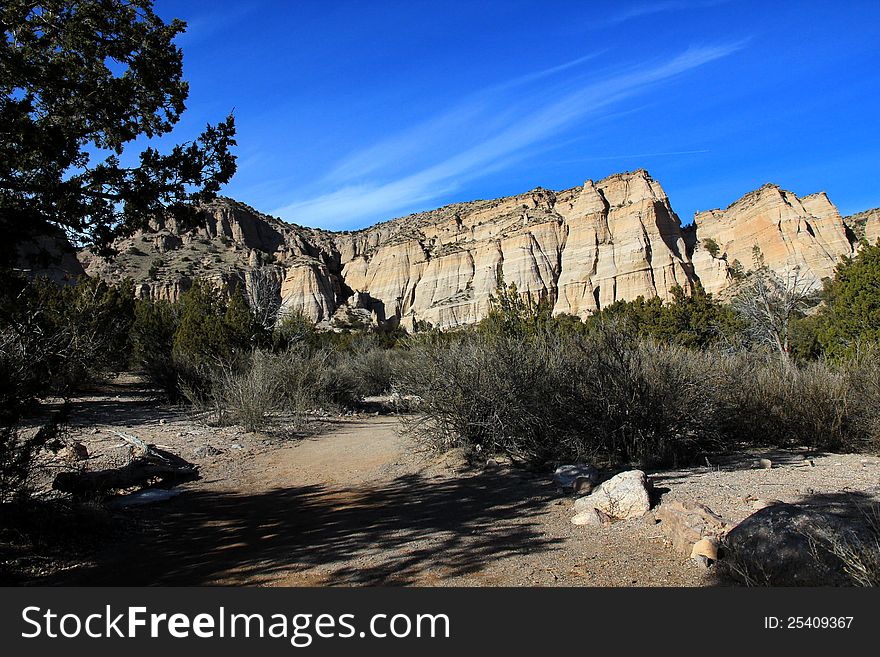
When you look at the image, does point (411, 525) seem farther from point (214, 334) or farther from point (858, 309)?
point (214, 334)

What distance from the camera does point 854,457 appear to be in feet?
23.4

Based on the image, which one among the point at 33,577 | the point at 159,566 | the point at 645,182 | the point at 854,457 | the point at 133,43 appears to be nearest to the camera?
the point at 33,577

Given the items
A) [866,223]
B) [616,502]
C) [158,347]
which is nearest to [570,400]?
[616,502]

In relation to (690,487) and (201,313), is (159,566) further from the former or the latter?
(201,313)

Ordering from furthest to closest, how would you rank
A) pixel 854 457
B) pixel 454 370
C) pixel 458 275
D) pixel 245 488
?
pixel 458 275 < pixel 454 370 < pixel 245 488 < pixel 854 457

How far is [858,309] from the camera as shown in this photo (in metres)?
13.8

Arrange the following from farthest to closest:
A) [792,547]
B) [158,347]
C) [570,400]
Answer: [158,347] < [570,400] < [792,547]

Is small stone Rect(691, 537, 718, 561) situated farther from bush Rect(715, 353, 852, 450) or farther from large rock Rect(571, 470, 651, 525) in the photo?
bush Rect(715, 353, 852, 450)

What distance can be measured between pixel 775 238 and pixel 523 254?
31550 mm

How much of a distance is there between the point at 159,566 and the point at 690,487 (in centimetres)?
546

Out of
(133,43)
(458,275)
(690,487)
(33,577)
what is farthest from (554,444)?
(458,275)

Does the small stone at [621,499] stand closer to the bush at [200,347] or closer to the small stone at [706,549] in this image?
the small stone at [706,549]

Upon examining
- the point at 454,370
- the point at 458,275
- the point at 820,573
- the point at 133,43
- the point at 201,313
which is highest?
the point at 458,275

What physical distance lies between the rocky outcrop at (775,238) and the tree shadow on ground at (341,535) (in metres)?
64.0
